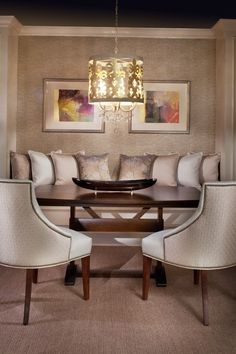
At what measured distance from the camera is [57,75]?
5.31 metres

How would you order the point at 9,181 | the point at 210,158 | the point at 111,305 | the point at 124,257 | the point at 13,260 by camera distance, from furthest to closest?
1. the point at 210,158
2. the point at 124,257
3. the point at 111,305
4. the point at 13,260
5. the point at 9,181

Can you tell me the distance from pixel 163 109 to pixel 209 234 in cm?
343

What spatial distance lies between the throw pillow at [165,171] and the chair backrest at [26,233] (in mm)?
2481

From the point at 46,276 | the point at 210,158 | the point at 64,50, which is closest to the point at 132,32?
the point at 64,50

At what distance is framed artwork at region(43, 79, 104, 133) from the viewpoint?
532 centimetres

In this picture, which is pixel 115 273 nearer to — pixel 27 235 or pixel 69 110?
pixel 27 235

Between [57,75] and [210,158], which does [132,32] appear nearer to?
[57,75]

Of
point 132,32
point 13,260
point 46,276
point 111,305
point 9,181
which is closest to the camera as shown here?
point 9,181

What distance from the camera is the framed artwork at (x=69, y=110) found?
5320 millimetres

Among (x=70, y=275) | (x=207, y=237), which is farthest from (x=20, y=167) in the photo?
(x=207, y=237)

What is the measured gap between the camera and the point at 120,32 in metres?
5.24

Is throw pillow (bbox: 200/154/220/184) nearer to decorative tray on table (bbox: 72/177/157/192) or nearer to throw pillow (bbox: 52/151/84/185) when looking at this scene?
throw pillow (bbox: 52/151/84/185)

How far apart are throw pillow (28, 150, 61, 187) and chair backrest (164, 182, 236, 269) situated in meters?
2.57

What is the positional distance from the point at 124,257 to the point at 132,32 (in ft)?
10.5
